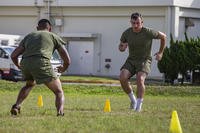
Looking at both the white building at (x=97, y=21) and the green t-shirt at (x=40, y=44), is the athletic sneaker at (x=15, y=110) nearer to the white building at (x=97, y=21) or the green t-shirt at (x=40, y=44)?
the green t-shirt at (x=40, y=44)

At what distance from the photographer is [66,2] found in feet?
154

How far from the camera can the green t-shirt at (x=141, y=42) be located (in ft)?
44.5

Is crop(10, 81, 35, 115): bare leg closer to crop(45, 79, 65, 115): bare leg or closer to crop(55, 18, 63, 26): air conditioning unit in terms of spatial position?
crop(45, 79, 65, 115): bare leg

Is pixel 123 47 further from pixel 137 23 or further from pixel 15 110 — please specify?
pixel 15 110

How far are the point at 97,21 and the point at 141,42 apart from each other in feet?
108

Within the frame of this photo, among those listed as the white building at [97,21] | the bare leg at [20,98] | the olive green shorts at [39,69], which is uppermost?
the white building at [97,21]

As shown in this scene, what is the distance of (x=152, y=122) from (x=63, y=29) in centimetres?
3693

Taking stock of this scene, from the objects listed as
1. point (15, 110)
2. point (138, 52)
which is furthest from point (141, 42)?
point (15, 110)

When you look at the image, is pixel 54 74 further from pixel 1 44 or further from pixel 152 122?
pixel 1 44

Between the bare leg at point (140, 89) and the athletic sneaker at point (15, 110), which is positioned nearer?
the athletic sneaker at point (15, 110)

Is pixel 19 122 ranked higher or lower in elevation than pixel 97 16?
lower

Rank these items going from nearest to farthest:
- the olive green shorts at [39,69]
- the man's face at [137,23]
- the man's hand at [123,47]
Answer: the olive green shorts at [39,69], the man's face at [137,23], the man's hand at [123,47]

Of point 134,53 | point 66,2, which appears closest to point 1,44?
point 66,2

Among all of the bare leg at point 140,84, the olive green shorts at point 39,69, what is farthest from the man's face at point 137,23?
the olive green shorts at point 39,69
